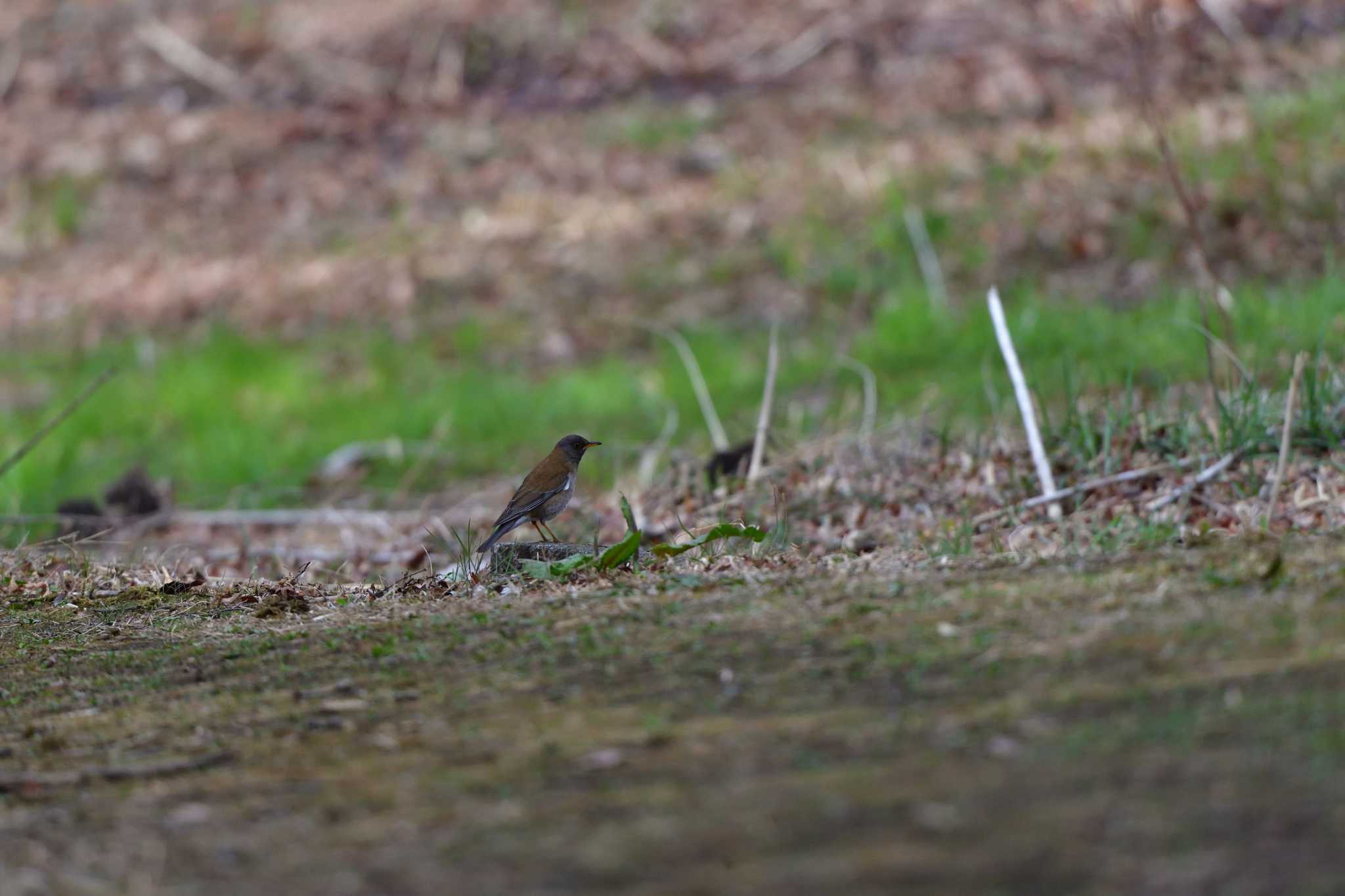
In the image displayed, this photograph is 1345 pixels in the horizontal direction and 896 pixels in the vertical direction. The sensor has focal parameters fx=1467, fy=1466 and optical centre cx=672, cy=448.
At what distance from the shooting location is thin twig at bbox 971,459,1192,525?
3.92 meters

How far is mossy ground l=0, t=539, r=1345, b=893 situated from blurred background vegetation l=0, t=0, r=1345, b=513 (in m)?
2.75

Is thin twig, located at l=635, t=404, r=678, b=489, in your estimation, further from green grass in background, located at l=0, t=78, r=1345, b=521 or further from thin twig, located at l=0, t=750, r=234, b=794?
thin twig, located at l=0, t=750, r=234, b=794

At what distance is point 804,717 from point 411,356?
24.3ft

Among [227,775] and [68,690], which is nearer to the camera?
[227,775]

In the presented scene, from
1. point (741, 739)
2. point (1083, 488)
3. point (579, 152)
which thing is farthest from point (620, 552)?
point (579, 152)

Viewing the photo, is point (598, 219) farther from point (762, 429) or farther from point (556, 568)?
point (556, 568)

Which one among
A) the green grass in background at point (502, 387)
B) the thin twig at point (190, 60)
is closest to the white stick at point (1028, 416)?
the green grass in background at point (502, 387)

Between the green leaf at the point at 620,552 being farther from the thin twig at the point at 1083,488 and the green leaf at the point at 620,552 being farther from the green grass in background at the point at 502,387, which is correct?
the green grass in background at the point at 502,387

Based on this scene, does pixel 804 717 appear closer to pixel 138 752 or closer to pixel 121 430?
pixel 138 752

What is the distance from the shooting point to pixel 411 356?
9070mm

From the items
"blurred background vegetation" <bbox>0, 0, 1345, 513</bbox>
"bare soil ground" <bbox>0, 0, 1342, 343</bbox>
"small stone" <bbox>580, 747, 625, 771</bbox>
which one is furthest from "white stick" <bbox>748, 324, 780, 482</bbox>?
"bare soil ground" <bbox>0, 0, 1342, 343</bbox>

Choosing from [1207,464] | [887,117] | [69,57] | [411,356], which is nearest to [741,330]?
[411,356]

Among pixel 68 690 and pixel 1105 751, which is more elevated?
pixel 68 690

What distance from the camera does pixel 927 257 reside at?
349 inches
